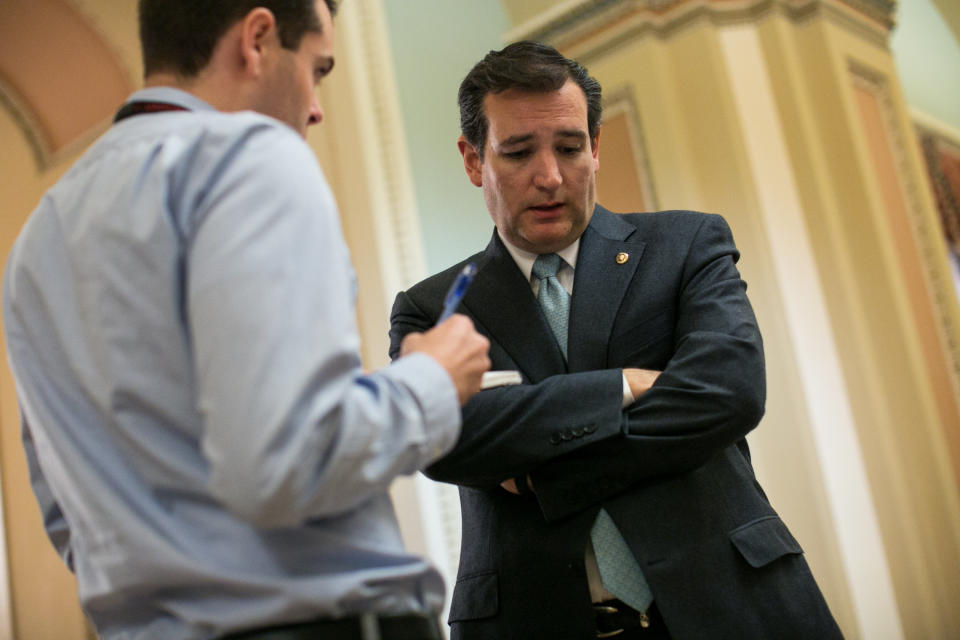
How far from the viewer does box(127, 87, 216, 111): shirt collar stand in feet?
3.61

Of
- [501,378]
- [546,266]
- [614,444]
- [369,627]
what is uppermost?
[546,266]

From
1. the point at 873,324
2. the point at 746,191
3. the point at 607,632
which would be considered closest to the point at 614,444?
the point at 607,632

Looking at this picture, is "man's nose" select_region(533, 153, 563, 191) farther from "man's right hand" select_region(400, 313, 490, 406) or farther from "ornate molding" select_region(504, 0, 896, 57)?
"ornate molding" select_region(504, 0, 896, 57)

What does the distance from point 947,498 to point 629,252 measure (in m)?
3.58

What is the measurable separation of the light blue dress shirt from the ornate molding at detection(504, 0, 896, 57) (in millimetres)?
3972

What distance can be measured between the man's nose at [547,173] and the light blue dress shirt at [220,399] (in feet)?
2.57

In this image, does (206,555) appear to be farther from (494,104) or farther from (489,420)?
(494,104)

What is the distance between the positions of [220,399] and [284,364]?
66mm

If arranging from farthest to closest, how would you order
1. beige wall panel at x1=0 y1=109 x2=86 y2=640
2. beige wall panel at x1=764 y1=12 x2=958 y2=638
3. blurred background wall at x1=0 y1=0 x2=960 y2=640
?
beige wall panel at x1=0 y1=109 x2=86 y2=640
beige wall panel at x1=764 y1=12 x2=958 y2=638
blurred background wall at x1=0 y1=0 x2=960 y2=640

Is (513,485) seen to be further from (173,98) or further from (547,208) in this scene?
(173,98)

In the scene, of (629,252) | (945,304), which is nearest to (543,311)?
(629,252)

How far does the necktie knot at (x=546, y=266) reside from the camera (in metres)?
1.79

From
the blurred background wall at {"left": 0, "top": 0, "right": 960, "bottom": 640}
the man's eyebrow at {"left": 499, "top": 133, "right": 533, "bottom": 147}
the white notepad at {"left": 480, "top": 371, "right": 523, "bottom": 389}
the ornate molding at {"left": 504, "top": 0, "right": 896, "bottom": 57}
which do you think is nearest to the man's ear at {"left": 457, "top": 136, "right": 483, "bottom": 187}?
the man's eyebrow at {"left": 499, "top": 133, "right": 533, "bottom": 147}

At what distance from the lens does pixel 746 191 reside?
14.6 ft
